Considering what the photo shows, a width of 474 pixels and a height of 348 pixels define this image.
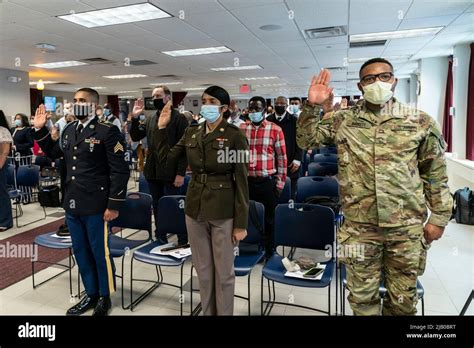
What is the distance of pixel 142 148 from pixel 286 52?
3830mm

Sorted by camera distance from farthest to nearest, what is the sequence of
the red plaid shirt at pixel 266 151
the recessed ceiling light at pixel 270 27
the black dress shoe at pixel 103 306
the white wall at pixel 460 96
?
the white wall at pixel 460 96
the recessed ceiling light at pixel 270 27
the red plaid shirt at pixel 266 151
the black dress shoe at pixel 103 306

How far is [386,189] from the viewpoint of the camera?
1.68 m

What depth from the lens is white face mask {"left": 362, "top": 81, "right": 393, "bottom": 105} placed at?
172 cm

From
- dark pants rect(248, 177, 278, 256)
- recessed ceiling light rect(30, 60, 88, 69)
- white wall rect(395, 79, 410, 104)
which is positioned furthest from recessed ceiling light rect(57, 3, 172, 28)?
white wall rect(395, 79, 410, 104)

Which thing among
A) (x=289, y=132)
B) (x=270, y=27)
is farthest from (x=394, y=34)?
(x=289, y=132)

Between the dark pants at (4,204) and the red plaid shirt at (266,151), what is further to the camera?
the dark pants at (4,204)

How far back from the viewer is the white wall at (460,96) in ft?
21.2

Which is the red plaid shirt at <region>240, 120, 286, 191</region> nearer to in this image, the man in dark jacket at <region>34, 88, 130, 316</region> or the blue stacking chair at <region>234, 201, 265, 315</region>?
the blue stacking chair at <region>234, 201, 265, 315</region>

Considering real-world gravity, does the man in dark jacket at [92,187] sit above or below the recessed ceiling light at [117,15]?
below

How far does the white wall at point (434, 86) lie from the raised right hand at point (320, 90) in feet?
25.1

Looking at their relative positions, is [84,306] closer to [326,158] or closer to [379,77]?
[379,77]

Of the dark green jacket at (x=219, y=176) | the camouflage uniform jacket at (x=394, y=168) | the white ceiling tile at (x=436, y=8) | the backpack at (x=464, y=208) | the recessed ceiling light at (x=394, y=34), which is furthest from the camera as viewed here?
the recessed ceiling light at (x=394, y=34)

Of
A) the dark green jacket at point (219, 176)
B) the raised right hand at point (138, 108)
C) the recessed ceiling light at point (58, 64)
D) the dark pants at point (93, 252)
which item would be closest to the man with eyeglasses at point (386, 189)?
the dark green jacket at point (219, 176)

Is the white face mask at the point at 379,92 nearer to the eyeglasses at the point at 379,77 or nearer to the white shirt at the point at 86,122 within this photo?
the eyeglasses at the point at 379,77
